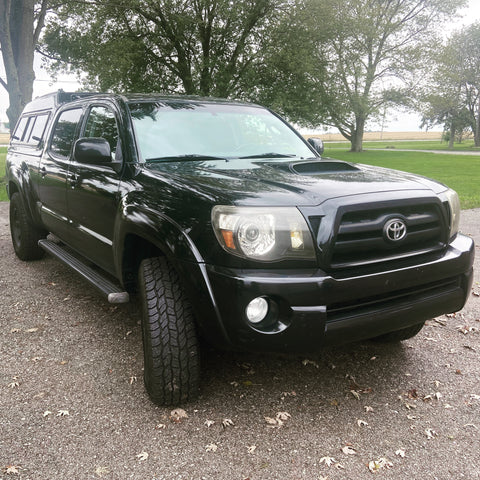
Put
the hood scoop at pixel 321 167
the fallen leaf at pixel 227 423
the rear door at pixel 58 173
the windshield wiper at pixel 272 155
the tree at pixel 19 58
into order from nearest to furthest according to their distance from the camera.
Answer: the fallen leaf at pixel 227 423, the hood scoop at pixel 321 167, the windshield wiper at pixel 272 155, the rear door at pixel 58 173, the tree at pixel 19 58

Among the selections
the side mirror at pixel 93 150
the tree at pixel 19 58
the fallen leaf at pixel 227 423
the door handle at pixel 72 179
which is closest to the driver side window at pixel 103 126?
the side mirror at pixel 93 150

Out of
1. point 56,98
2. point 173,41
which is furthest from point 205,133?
point 173,41

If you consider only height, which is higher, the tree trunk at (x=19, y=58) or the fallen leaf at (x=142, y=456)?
the tree trunk at (x=19, y=58)

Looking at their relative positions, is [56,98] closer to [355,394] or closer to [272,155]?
[272,155]

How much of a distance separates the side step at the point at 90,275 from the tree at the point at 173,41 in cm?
1425

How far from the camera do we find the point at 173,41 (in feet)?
62.4

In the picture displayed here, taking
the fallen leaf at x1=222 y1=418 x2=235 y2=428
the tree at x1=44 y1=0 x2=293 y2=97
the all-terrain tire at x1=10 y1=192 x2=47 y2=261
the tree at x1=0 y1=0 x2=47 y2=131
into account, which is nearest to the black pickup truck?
the fallen leaf at x1=222 y1=418 x2=235 y2=428

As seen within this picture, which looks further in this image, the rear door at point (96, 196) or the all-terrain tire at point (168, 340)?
the rear door at point (96, 196)

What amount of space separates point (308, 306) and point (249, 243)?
1.40ft

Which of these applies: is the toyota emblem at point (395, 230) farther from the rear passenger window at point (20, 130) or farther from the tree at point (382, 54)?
the tree at point (382, 54)

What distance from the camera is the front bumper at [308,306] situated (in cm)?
240

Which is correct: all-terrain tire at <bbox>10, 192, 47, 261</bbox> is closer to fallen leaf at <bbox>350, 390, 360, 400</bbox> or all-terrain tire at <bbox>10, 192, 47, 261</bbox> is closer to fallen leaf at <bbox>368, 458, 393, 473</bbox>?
fallen leaf at <bbox>350, 390, 360, 400</bbox>

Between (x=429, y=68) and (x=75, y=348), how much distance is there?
35.3 m

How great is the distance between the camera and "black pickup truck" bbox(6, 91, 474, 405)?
7.98 feet
